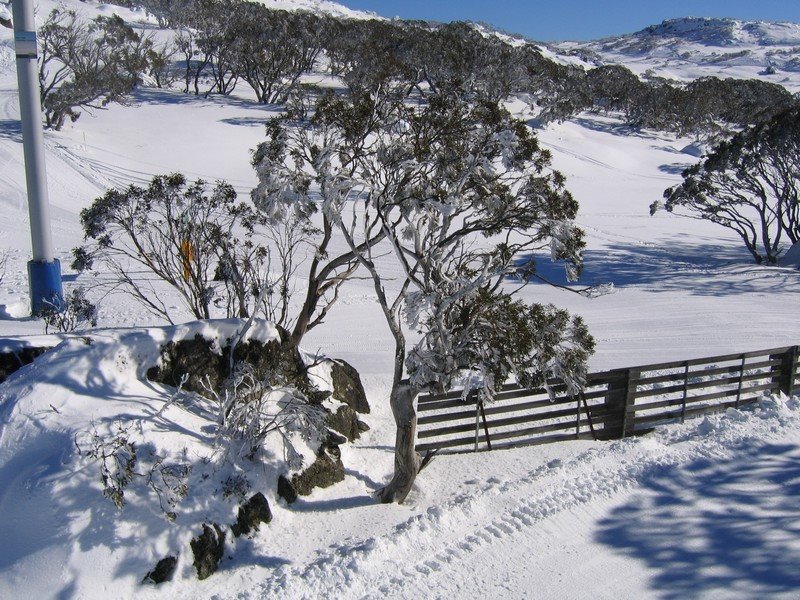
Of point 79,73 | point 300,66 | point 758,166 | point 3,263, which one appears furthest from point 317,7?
point 3,263

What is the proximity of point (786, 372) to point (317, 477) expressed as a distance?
8312 millimetres

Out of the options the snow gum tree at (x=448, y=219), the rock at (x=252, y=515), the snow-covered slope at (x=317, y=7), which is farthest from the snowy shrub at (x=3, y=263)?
the snow-covered slope at (x=317, y=7)

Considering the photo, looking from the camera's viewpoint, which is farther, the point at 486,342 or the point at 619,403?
the point at 619,403

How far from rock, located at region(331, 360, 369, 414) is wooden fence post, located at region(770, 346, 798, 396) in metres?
6.97

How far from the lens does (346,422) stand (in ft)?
32.8

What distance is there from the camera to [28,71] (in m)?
11.3

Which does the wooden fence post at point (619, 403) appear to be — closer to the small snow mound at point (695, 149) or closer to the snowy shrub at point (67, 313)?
the snowy shrub at point (67, 313)

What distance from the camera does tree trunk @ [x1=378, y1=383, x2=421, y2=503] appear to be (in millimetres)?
8172

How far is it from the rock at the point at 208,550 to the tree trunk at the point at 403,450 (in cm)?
216

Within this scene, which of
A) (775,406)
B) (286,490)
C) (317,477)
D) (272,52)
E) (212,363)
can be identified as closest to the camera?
(286,490)

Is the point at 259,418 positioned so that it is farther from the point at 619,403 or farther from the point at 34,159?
the point at 34,159

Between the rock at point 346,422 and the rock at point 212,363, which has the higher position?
the rock at point 212,363

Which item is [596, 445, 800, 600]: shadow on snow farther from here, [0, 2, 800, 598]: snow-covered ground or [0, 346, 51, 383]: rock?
[0, 346, 51, 383]: rock

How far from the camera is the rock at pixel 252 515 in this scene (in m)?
7.13
